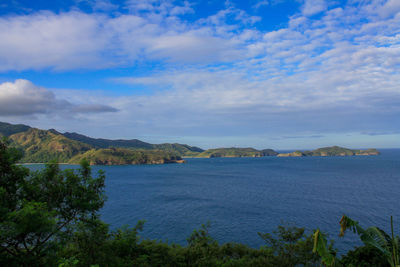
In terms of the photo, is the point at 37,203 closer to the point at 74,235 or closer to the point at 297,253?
the point at 74,235

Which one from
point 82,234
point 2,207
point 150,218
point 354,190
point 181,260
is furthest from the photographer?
point 354,190

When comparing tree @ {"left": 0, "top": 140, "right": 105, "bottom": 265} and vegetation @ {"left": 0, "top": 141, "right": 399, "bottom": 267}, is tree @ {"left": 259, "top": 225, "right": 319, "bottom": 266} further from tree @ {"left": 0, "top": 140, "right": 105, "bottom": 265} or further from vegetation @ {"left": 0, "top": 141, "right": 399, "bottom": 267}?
tree @ {"left": 0, "top": 140, "right": 105, "bottom": 265}

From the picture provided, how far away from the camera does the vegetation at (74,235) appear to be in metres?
12.9

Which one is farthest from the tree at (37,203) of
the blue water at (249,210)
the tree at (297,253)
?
the blue water at (249,210)

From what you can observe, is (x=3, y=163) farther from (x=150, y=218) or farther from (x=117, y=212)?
(x=117, y=212)

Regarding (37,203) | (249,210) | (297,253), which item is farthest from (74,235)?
(249,210)

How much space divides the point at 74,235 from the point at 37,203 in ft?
21.2

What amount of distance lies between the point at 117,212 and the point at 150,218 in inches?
459

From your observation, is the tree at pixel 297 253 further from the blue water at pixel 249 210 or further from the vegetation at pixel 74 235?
the blue water at pixel 249 210

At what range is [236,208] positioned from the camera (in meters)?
64.2

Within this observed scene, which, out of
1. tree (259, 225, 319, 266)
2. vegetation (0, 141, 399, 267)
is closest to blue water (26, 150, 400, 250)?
tree (259, 225, 319, 266)

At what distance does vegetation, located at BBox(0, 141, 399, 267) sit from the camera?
1292 centimetres

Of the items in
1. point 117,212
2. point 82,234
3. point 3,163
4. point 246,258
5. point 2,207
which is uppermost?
point 3,163

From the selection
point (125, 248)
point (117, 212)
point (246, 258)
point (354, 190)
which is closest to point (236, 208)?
point (117, 212)
